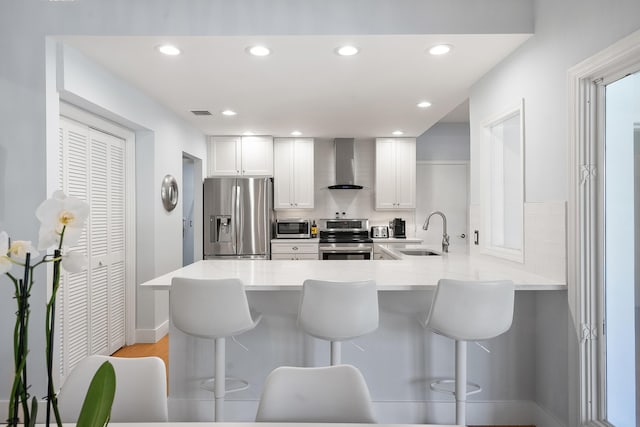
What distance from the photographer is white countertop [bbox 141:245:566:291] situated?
227 cm

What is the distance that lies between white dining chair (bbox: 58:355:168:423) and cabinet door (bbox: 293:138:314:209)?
4.59 meters

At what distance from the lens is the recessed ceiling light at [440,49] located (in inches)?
106

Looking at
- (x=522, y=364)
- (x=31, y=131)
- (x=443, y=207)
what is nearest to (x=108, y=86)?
(x=31, y=131)

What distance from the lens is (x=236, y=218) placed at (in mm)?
5578

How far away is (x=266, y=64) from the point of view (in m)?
3.02

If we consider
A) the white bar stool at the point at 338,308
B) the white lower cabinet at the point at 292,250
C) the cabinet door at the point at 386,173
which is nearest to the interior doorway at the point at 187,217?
the white lower cabinet at the point at 292,250

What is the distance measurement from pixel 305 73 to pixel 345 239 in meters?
3.07

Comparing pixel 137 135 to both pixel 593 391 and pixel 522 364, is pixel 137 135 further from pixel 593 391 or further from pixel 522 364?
pixel 593 391

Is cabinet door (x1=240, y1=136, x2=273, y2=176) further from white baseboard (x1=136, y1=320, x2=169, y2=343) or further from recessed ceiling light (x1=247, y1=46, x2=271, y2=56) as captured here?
recessed ceiling light (x1=247, y1=46, x2=271, y2=56)

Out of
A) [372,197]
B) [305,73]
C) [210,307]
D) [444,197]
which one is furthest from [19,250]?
[444,197]

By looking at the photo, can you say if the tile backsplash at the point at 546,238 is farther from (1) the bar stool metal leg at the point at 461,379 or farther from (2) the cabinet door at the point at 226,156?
(2) the cabinet door at the point at 226,156

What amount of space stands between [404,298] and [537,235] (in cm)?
85

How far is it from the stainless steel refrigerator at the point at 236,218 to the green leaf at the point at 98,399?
4.94 metres

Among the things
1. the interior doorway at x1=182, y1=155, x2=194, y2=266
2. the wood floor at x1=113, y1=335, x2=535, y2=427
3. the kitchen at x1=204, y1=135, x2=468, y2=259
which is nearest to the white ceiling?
the kitchen at x1=204, y1=135, x2=468, y2=259
